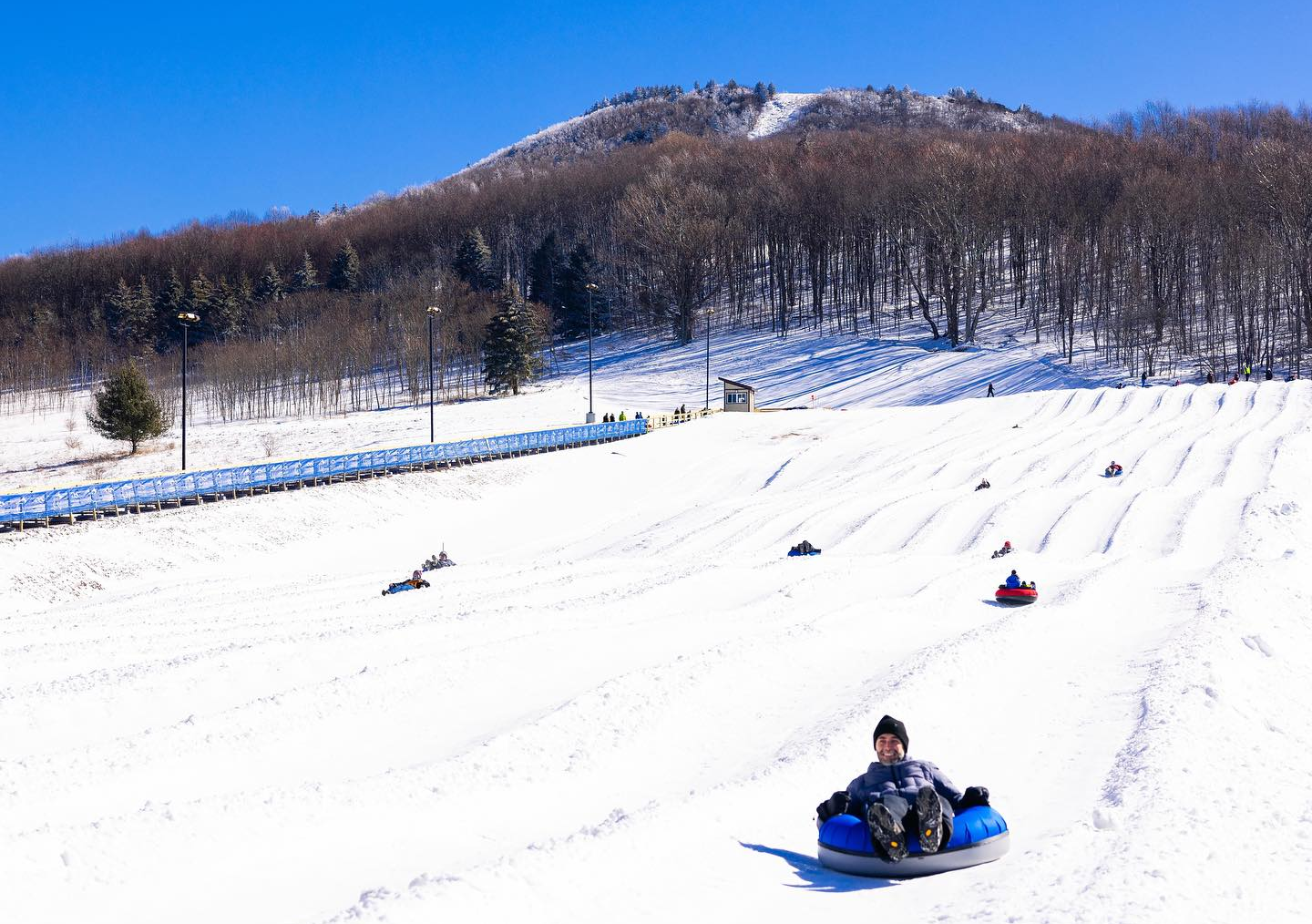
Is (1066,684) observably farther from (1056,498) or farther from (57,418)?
(57,418)

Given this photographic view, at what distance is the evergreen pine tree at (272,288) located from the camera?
12561cm

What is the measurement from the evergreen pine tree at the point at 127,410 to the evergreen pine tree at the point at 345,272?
70877mm

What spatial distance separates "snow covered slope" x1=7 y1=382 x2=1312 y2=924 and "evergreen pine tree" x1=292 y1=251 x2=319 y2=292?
4019 inches

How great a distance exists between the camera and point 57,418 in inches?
3310

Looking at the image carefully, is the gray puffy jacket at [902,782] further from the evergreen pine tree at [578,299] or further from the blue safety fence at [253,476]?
the evergreen pine tree at [578,299]

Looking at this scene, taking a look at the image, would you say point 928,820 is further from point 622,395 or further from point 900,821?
point 622,395

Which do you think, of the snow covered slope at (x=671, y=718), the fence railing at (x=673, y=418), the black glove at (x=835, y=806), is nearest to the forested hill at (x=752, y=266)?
the fence railing at (x=673, y=418)

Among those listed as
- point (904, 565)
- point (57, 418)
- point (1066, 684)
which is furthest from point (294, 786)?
point (57, 418)

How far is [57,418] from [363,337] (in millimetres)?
25671

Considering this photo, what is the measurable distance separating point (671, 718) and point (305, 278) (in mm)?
127048

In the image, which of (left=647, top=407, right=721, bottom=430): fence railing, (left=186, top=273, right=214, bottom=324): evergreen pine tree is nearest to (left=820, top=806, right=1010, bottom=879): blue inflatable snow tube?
(left=647, top=407, right=721, bottom=430): fence railing

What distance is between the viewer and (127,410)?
58.2m

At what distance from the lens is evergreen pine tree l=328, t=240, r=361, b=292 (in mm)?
128375

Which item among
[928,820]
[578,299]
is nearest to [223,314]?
[578,299]
